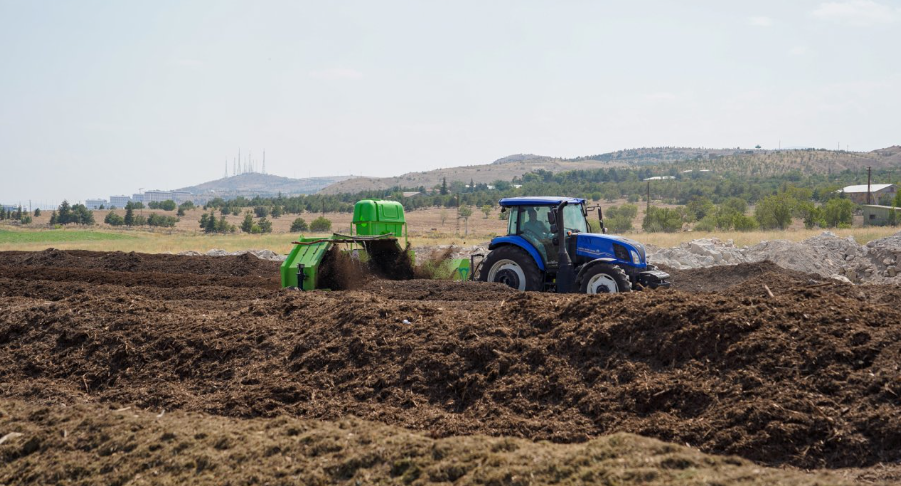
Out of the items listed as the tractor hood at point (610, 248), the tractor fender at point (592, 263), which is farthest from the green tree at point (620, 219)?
the tractor fender at point (592, 263)

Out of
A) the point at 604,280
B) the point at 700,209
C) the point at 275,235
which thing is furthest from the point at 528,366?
the point at 700,209

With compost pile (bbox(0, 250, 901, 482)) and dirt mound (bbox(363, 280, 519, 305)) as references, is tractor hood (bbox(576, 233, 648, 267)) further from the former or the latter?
compost pile (bbox(0, 250, 901, 482))

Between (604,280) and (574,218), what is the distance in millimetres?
1540

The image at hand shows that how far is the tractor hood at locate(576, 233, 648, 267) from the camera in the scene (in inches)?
458

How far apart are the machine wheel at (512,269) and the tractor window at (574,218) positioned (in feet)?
2.95

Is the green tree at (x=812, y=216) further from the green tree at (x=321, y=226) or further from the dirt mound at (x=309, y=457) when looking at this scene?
the dirt mound at (x=309, y=457)

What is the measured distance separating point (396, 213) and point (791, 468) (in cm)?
1186

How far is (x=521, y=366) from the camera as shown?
22.0ft

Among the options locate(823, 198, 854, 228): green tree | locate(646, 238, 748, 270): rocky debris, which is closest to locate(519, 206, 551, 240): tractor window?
locate(646, 238, 748, 270): rocky debris

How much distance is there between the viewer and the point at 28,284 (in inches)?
600

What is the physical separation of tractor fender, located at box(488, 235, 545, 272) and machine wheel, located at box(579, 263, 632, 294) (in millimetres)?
1106

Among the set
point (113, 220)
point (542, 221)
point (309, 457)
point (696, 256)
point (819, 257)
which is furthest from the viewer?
point (113, 220)

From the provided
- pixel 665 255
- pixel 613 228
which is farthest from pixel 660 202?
pixel 665 255

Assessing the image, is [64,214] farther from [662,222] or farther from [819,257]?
[819,257]
